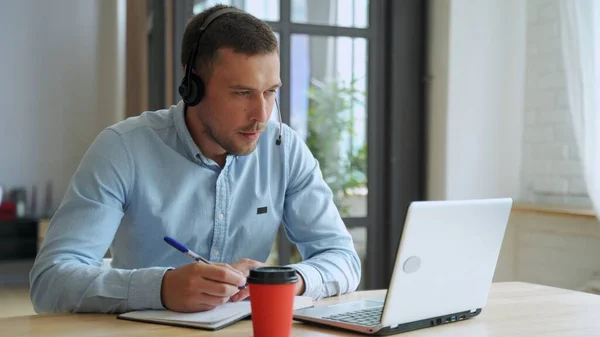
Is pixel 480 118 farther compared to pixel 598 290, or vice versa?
pixel 480 118

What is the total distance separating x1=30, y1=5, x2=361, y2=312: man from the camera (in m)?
1.44

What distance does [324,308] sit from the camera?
4.29ft

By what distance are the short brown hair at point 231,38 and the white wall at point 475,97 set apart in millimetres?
1794

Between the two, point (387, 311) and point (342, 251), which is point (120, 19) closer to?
point (342, 251)

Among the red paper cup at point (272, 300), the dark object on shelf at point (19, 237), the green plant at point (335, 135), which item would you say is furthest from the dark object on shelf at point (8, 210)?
the red paper cup at point (272, 300)

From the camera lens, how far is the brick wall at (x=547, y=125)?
9.94 ft

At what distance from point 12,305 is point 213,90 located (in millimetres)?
3268

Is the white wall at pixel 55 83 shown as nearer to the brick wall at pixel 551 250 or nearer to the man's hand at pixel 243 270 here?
the brick wall at pixel 551 250

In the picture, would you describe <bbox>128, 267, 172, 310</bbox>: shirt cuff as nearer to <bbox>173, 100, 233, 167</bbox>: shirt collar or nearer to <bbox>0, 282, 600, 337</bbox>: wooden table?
<bbox>0, 282, 600, 337</bbox>: wooden table

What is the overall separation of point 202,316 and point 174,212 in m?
0.45

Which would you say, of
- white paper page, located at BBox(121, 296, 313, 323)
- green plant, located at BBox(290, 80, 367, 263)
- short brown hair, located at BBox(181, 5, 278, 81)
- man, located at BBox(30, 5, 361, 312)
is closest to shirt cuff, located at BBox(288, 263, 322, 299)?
man, located at BBox(30, 5, 361, 312)

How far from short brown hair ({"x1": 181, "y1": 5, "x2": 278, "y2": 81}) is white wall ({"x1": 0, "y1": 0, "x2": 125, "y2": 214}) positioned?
3.81 meters

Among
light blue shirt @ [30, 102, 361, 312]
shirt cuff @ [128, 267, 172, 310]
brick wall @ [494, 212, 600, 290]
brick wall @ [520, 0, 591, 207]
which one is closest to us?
shirt cuff @ [128, 267, 172, 310]

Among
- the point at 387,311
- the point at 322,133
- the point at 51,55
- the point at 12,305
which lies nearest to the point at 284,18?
the point at 322,133
